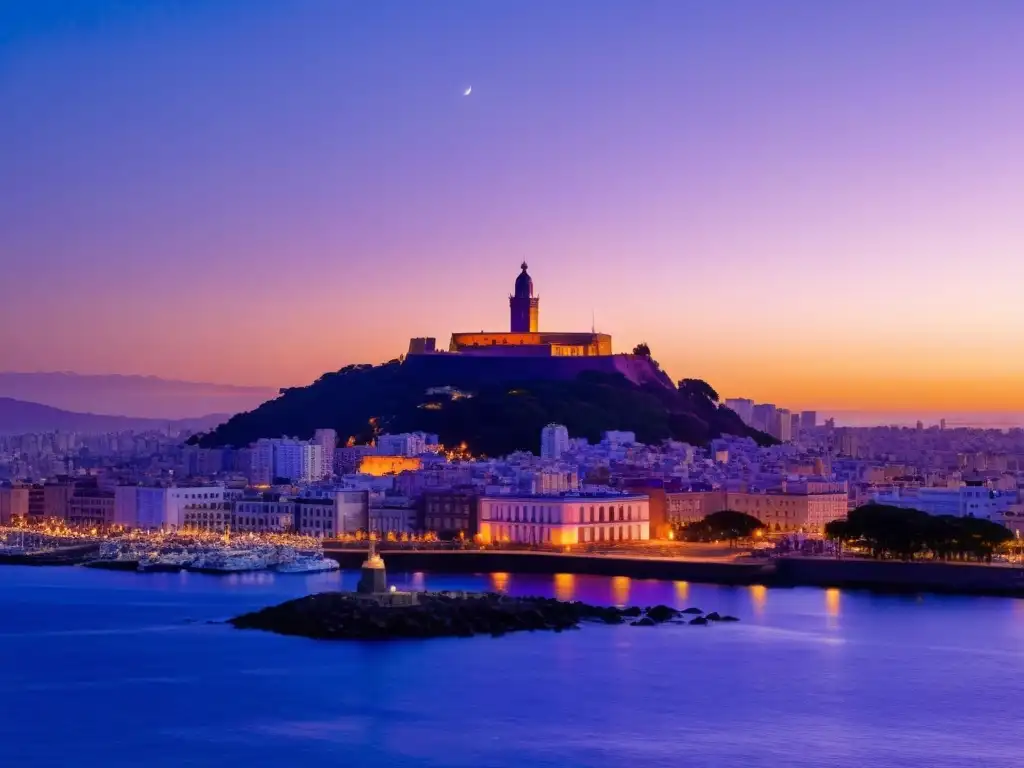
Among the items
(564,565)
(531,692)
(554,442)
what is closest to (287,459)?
(554,442)

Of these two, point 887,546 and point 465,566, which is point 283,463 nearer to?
point 465,566

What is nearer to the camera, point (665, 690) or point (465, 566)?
point (665, 690)

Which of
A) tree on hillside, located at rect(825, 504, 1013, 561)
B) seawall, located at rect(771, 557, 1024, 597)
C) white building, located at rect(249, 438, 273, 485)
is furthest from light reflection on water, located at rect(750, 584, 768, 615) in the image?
white building, located at rect(249, 438, 273, 485)

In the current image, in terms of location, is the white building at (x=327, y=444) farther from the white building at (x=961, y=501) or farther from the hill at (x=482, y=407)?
the white building at (x=961, y=501)

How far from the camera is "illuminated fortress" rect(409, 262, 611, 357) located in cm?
6538

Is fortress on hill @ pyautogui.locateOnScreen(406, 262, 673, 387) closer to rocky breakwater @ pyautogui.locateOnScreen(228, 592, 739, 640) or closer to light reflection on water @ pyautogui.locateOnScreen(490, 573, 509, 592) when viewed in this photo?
light reflection on water @ pyautogui.locateOnScreen(490, 573, 509, 592)

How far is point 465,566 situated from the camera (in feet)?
133

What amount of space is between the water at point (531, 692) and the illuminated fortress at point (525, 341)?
33.1 m

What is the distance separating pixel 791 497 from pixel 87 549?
15.4 m

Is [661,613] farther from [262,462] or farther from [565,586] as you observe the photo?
[262,462]

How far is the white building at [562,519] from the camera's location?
4372cm

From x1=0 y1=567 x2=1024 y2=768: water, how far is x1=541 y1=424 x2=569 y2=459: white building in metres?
24.3

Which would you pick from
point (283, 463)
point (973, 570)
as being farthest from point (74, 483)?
point (973, 570)

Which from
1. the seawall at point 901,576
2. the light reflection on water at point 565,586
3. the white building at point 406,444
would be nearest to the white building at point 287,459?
the white building at point 406,444
